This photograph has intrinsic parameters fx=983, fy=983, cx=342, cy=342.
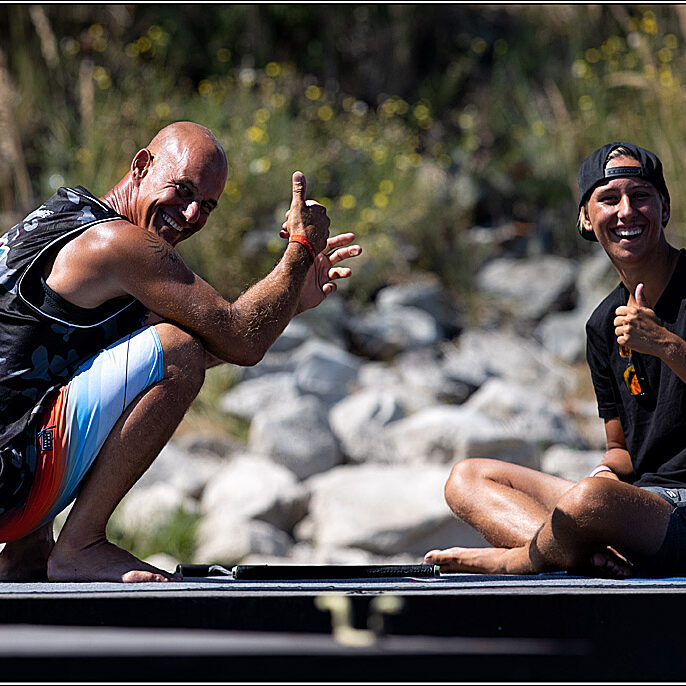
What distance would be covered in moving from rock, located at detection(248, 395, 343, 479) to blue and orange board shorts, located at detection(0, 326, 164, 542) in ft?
12.4

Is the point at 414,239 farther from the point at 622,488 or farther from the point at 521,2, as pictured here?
the point at 622,488

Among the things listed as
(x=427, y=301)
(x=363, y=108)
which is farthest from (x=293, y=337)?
(x=363, y=108)

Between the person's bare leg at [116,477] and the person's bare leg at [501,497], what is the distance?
1.17 metres

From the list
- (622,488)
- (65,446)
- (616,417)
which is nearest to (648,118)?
(616,417)

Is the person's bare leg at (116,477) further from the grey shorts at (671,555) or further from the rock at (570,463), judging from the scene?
the rock at (570,463)

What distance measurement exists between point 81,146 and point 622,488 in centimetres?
692

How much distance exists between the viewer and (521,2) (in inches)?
403

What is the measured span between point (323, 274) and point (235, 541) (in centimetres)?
279

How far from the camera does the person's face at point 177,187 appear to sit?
107 inches

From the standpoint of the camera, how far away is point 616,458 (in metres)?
3.12

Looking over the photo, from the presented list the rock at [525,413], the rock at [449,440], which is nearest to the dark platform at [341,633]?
the rock at [449,440]

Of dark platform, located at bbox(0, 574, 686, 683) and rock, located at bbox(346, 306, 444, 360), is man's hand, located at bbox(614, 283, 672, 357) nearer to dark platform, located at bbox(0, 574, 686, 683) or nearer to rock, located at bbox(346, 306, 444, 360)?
dark platform, located at bbox(0, 574, 686, 683)

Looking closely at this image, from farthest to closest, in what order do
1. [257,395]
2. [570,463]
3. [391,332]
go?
1. [391,332]
2. [257,395]
3. [570,463]

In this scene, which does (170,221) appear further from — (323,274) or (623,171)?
(623,171)
